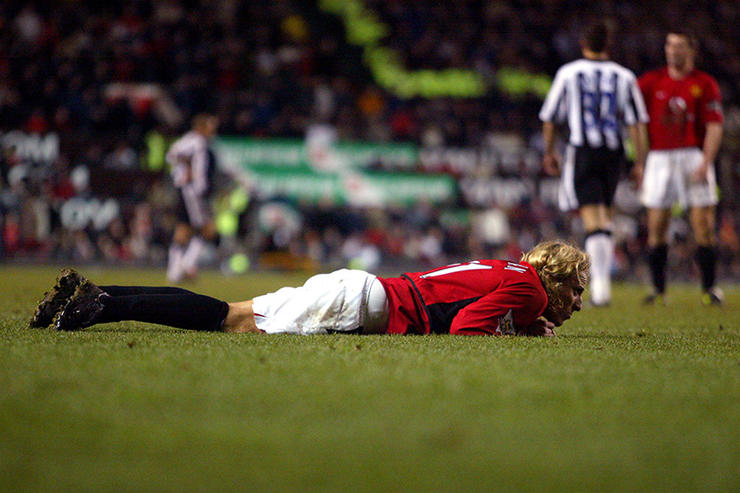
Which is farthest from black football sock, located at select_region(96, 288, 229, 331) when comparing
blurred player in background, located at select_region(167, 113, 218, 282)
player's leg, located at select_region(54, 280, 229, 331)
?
blurred player in background, located at select_region(167, 113, 218, 282)

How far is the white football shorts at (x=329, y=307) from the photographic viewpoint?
4168 millimetres

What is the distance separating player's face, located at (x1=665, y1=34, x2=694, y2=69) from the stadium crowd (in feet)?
29.0

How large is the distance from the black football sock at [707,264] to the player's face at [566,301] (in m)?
4.39

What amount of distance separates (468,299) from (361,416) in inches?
74.8

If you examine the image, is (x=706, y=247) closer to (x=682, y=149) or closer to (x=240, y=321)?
(x=682, y=149)

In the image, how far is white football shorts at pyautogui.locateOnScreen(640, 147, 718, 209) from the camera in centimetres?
807

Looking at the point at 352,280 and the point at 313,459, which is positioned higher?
the point at 352,280

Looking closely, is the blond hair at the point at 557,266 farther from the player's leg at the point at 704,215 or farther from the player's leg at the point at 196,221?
the player's leg at the point at 196,221

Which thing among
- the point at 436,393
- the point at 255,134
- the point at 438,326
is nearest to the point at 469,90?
the point at 255,134

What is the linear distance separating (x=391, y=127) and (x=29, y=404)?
1658 centimetres

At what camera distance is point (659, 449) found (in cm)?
203

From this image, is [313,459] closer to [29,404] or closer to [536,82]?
[29,404]

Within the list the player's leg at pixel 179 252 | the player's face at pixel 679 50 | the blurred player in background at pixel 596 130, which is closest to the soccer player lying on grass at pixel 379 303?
the blurred player in background at pixel 596 130

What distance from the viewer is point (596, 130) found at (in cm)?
770
